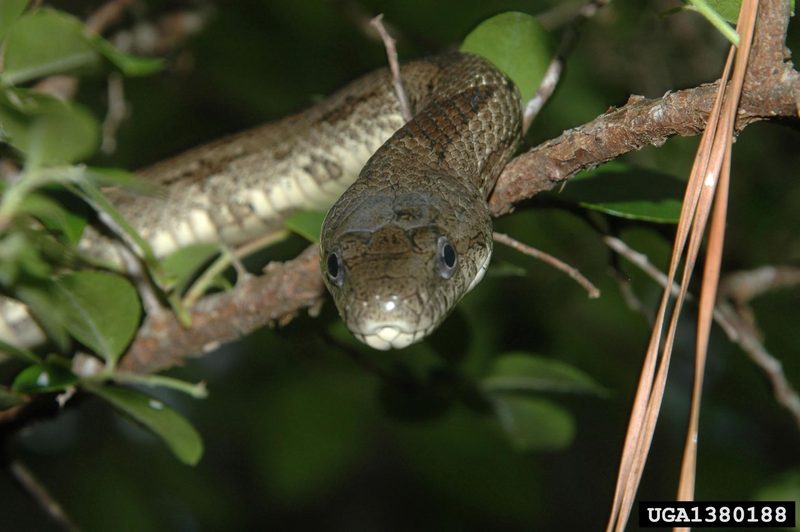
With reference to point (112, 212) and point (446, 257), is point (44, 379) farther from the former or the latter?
point (446, 257)

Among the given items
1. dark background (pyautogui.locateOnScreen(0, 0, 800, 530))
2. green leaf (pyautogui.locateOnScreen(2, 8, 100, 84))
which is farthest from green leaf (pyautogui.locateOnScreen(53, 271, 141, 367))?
dark background (pyautogui.locateOnScreen(0, 0, 800, 530))

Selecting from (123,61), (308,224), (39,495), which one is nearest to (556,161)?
(308,224)

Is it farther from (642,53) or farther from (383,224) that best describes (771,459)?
(383,224)

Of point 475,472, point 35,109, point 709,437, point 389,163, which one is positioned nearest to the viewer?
point 35,109

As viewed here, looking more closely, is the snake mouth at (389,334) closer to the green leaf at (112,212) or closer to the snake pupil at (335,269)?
the snake pupil at (335,269)

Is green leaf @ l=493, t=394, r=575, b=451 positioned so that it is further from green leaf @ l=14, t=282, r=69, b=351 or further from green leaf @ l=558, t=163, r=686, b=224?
green leaf @ l=14, t=282, r=69, b=351

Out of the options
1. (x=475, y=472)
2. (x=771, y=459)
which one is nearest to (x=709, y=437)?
(x=771, y=459)

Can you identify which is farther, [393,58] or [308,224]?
[308,224]

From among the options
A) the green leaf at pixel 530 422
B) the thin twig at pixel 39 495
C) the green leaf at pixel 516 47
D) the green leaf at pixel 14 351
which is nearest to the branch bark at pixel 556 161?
the green leaf at pixel 516 47
